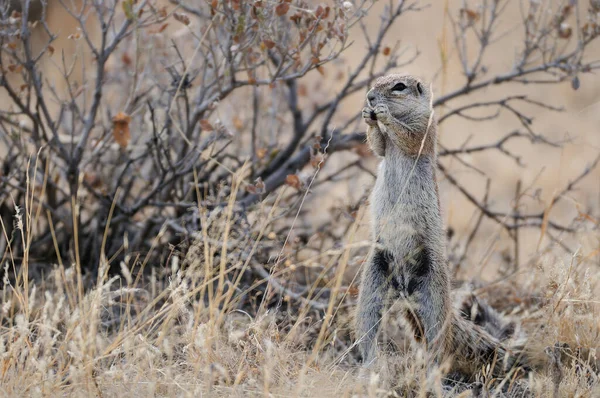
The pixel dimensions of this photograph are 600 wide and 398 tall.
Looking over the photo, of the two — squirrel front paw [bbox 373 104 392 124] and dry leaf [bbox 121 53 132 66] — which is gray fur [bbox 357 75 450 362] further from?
dry leaf [bbox 121 53 132 66]

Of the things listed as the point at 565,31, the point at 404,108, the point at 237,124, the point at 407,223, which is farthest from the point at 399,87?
the point at 237,124

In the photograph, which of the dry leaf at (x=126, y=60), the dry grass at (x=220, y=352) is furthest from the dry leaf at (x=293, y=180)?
the dry leaf at (x=126, y=60)

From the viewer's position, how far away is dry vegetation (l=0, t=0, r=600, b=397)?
303 centimetres

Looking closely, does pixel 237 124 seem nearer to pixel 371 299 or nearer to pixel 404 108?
pixel 404 108

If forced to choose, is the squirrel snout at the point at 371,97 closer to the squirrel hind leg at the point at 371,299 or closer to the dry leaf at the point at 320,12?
the dry leaf at the point at 320,12

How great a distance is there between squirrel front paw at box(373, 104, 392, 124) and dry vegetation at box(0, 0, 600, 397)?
44 cm

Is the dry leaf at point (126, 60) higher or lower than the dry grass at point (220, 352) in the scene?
higher

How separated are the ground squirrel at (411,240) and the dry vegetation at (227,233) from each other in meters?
0.13

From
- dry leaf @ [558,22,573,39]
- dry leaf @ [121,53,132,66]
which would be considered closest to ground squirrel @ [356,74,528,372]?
dry leaf @ [558,22,573,39]

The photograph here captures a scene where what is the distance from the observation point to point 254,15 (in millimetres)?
3957

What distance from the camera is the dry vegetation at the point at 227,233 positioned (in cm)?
303

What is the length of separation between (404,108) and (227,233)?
116 cm

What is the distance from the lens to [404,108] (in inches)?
144

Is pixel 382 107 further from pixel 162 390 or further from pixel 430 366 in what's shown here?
pixel 162 390
